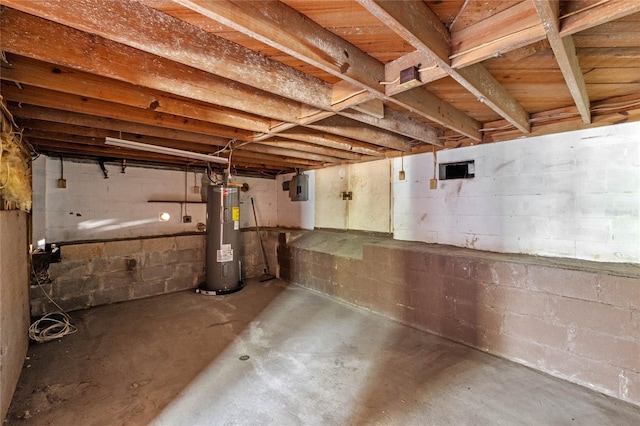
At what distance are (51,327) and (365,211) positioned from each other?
3.62m

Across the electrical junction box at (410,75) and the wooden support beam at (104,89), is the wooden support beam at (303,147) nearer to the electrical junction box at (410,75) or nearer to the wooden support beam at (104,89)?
the wooden support beam at (104,89)

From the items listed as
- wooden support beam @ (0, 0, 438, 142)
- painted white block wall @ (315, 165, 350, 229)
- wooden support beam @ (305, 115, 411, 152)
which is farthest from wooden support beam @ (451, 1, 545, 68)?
painted white block wall @ (315, 165, 350, 229)

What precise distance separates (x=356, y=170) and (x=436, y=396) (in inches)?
112

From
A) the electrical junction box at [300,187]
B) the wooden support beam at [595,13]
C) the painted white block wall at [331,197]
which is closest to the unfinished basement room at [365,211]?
the wooden support beam at [595,13]

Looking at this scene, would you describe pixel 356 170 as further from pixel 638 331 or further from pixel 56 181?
pixel 56 181

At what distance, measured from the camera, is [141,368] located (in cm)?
214

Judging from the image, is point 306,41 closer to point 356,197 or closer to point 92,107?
point 92,107

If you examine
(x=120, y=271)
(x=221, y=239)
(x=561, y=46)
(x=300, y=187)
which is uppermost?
(x=561, y=46)

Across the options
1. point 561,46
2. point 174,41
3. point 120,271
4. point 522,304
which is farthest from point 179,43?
point 120,271

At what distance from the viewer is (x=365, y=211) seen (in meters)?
3.89

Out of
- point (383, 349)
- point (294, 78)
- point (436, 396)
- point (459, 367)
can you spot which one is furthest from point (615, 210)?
point (294, 78)

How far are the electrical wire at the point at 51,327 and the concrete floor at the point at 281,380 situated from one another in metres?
0.09

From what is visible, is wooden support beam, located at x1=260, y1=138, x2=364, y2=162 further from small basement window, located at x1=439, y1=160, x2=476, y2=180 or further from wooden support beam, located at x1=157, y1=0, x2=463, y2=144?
wooden support beam, located at x1=157, y1=0, x2=463, y2=144

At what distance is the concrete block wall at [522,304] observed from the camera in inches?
71.9
